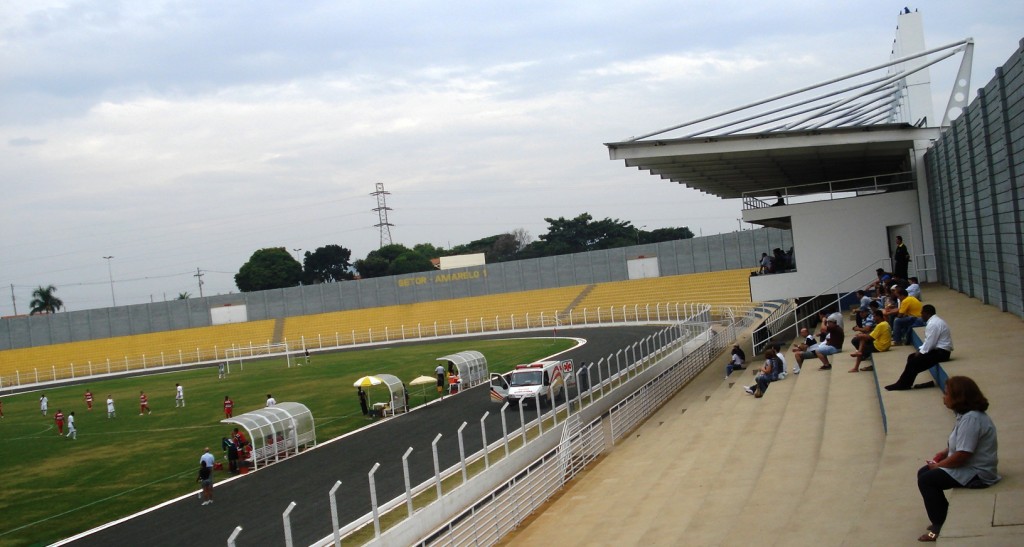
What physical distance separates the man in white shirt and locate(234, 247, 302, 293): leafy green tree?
10837 centimetres

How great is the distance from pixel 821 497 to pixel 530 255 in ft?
364

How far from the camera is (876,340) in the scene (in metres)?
16.9

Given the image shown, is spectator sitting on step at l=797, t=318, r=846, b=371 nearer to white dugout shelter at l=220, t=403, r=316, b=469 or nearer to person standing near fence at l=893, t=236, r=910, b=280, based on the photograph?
person standing near fence at l=893, t=236, r=910, b=280

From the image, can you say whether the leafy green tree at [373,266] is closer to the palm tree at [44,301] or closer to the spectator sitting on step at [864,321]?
the palm tree at [44,301]

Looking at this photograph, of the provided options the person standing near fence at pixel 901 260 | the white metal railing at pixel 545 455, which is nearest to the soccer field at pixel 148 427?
the white metal railing at pixel 545 455

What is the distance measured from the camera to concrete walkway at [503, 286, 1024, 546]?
27.8 feet

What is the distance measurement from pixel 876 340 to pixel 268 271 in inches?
4224

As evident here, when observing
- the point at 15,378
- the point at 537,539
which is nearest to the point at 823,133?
the point at 537,539

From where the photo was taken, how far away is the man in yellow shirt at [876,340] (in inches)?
661

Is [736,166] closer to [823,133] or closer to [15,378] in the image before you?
[823,133]

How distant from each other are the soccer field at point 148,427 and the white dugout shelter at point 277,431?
1.30 metres

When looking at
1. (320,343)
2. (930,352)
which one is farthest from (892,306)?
(320,343)

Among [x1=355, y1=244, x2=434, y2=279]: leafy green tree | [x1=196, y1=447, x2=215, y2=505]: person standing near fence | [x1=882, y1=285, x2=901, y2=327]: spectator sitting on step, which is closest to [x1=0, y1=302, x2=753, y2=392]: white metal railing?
[x1=882, y1=285, x2=901, y2=327]: spectator sitting on step

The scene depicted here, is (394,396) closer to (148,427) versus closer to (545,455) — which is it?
(148,427)
